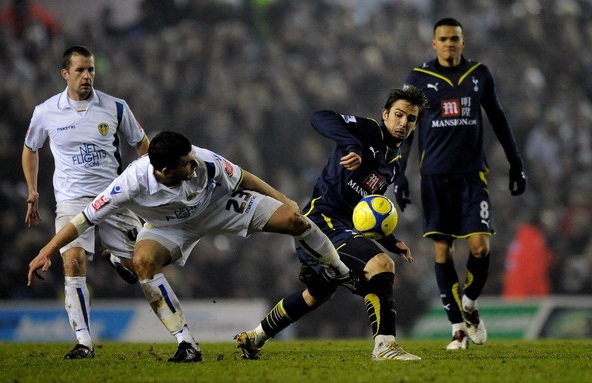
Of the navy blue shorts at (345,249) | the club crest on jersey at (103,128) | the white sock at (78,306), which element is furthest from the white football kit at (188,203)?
the club crest on jersey at (103,128)

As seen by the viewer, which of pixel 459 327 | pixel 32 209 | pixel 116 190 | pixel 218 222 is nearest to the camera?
pixel 116 190

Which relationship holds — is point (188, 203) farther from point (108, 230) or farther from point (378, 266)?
point (108, 230)

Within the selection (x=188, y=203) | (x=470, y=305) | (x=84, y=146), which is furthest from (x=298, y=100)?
(x=188, y=203)

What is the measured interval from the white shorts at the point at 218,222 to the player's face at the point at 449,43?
278 cm

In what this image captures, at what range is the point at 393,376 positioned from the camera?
563cm

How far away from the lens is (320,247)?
22.0 ft

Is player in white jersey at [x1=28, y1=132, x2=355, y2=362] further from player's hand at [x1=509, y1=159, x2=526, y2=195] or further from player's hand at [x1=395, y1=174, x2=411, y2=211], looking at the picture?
player's hand at [x1=509, y1=159, x2=526, y2=195]

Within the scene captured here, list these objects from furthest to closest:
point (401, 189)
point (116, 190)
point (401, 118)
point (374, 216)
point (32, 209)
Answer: point (401, 189)
point (32, 209)
point (401, 118)
point (374, 216)
point (116, 190)

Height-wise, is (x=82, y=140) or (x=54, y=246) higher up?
(x=82, y=140)

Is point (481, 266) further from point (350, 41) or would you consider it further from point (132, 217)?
point (350, 41)

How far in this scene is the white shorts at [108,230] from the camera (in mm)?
7691

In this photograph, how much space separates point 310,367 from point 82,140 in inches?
116

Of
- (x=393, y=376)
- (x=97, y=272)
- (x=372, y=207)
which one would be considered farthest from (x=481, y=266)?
(x=97, y=272)

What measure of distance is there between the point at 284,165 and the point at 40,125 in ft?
31.9
